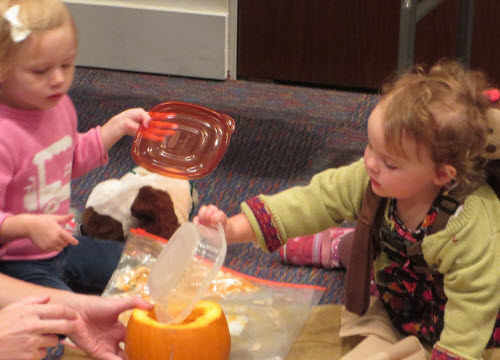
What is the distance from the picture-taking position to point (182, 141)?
3.90ft

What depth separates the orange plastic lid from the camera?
44.6 inches

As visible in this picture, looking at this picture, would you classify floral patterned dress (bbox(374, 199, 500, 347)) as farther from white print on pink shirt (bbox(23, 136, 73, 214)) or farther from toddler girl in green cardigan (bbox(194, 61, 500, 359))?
white print on pink shirt (bbox(23, 136, 73, 214))

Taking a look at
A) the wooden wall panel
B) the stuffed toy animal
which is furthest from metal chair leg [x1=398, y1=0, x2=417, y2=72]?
the wooden wall panel

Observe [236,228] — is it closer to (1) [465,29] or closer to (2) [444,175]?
(2) [444,175]

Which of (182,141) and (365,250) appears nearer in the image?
(365,250)

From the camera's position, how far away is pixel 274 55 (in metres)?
2.21

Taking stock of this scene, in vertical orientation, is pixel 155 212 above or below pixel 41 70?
below

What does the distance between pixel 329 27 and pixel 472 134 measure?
132 centimetres

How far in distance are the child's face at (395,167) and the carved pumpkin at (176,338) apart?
27cm

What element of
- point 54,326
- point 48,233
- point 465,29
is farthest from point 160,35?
point 54,326

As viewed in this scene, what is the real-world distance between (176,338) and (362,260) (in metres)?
0.29

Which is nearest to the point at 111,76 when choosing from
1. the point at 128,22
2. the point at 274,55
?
the point at 128,22

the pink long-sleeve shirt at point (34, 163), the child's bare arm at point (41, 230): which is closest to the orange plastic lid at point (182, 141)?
the pink long-sleeve shirt at point (34, 163)

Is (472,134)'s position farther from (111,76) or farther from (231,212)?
(111,76)
